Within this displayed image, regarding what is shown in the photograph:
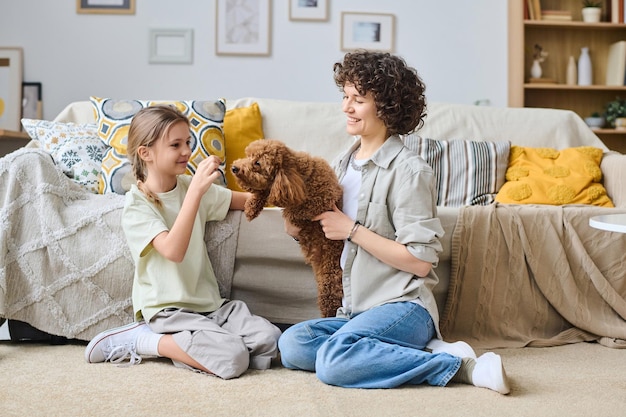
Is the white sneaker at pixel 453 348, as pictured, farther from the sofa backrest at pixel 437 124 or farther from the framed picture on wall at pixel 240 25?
the framed picture on wall at pixel 240 25

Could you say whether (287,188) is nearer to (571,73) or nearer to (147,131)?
(147,131)

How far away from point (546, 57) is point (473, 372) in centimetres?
322

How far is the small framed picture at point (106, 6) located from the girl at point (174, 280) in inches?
82.7

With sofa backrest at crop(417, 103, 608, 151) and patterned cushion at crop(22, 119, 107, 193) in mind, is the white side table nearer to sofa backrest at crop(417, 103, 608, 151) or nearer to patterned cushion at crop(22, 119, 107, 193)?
sofa backrest at crop(417, 103, 608, 151)

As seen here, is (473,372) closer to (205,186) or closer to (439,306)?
(439,306)

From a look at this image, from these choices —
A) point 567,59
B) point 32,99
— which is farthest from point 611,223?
point 32,99

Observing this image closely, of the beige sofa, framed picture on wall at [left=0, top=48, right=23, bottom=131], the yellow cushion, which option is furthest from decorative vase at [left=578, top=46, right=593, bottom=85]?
framed picture on wall at [left=0, top=48, right=23, bottom=131]

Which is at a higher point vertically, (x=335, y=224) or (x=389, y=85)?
(x=389, y=85)

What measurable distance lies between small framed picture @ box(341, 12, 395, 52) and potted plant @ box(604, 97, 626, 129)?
1.44 metres

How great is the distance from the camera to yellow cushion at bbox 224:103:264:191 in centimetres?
282

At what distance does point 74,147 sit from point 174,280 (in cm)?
96

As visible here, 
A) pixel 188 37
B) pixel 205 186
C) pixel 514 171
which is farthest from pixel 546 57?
pixel 205 186

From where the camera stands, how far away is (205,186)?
72.8 inches

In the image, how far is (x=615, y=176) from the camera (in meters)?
2.76
